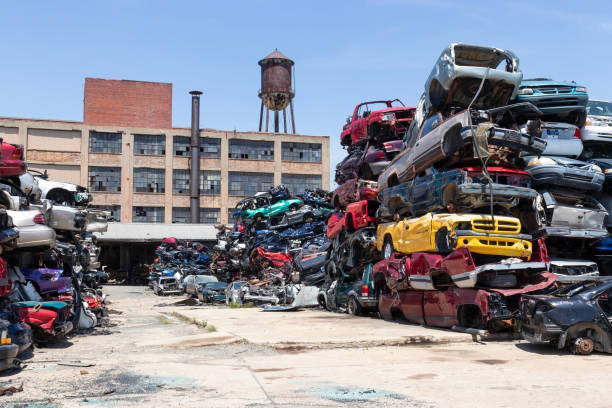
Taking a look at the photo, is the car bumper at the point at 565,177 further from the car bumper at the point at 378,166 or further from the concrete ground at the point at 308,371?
the car bumper at the point at 378,166

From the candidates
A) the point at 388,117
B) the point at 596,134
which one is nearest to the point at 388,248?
the point at 388,117

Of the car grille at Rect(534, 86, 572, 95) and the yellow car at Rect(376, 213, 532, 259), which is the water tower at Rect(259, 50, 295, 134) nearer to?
the car grille at Rect(534, 86, 572, 95)

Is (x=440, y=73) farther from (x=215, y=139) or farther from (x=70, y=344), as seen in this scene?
(x=215, y=139)

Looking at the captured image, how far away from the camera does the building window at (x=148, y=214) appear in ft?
188

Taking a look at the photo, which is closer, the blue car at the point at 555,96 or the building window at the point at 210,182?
the blue car at the point at 555,96

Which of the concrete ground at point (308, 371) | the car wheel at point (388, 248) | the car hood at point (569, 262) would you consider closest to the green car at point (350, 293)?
the car wheel at point (388, 248)

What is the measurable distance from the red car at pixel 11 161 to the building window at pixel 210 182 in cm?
4680

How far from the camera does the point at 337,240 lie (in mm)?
19562

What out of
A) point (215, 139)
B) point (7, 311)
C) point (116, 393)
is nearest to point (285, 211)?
point (7, 311)

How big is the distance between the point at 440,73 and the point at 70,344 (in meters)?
10.3

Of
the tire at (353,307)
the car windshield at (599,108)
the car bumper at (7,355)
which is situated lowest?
the tire at (353,307)

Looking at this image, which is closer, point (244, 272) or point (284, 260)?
point (284, 260)

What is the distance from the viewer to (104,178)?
186ft

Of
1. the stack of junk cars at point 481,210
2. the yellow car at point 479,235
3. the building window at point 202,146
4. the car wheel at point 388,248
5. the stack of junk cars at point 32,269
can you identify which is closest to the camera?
Result: the stack of junk cars at point 32,269
